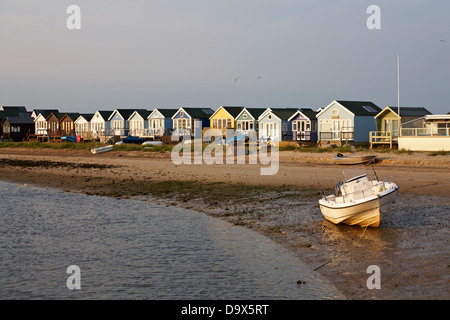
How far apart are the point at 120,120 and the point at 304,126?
32812mm

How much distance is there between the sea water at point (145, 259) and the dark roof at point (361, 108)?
39300 mm

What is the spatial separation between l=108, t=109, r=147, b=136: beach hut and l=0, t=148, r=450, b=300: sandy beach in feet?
112

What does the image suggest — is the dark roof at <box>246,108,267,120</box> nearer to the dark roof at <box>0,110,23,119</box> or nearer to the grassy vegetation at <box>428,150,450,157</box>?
the grassy vegetation at <box>428,150,450,157</box>

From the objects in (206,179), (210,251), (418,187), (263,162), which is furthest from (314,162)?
(210,251)

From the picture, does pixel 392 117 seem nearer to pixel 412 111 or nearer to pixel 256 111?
pixel 412 111

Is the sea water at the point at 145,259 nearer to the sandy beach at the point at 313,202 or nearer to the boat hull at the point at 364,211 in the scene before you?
the sandy beach at the point at 313,202

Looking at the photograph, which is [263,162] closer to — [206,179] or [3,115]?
[206,179]

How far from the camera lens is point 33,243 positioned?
18.2 meters

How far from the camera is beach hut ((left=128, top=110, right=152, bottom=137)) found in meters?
79.3

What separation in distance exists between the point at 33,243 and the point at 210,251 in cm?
640

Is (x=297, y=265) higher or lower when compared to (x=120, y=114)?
lower

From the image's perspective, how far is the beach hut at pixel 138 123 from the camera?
260 ft

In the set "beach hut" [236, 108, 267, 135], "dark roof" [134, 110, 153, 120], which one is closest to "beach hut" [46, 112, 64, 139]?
"dark roof" [134, 110, 153, 120]

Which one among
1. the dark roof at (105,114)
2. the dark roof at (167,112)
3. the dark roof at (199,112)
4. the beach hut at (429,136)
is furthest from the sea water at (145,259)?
the dark roof at (105,114)
